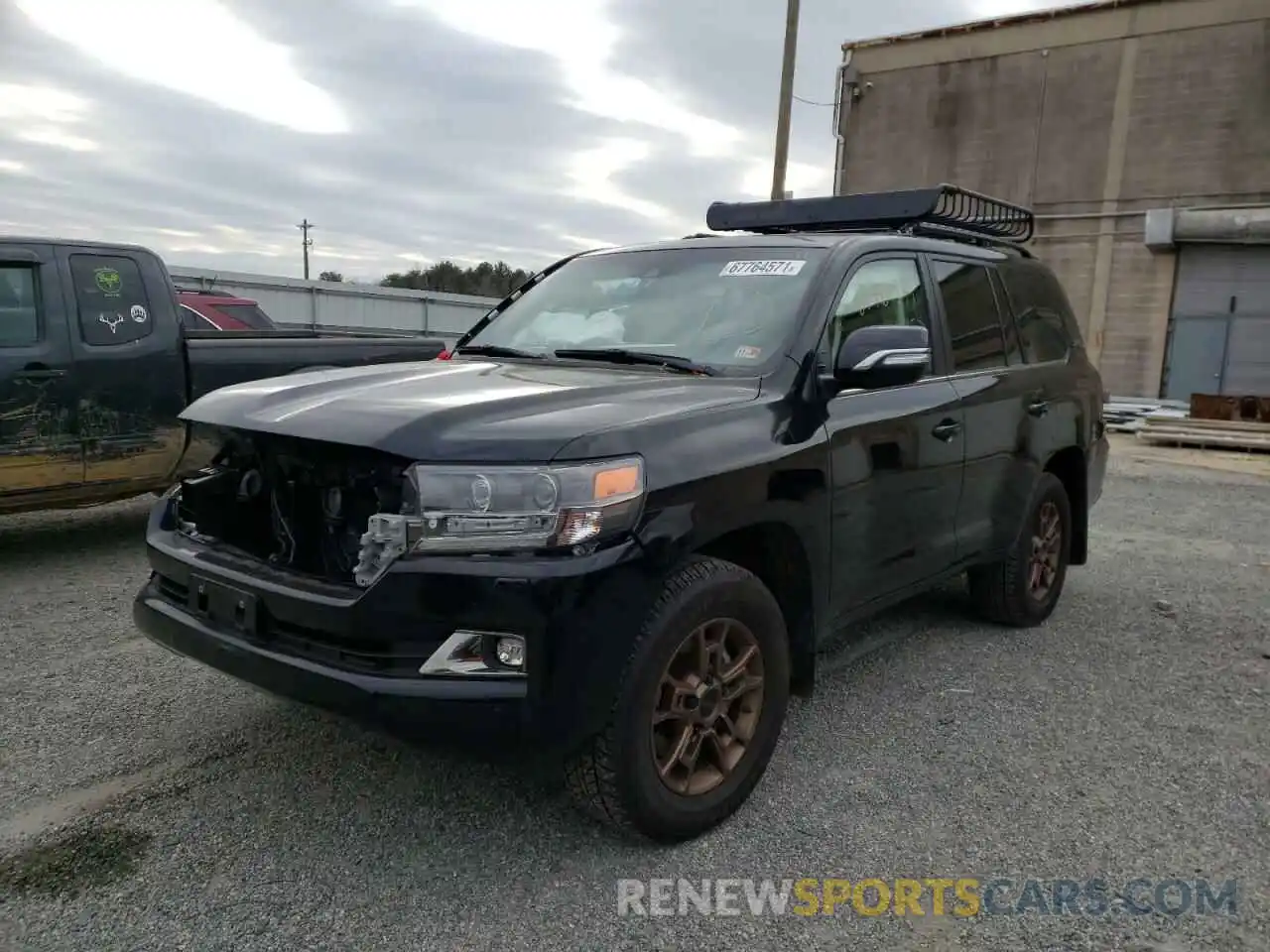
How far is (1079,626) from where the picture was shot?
5074mm

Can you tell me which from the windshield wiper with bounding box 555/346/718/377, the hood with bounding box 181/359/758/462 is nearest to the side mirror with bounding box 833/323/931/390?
the hood with bounding box 181/359/758/462

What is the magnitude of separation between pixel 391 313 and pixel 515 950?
789 inches

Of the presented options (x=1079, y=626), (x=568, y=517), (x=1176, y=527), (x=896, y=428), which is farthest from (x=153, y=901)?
(x=1176, y=527)

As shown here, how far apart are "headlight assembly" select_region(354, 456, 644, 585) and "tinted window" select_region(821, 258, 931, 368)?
1244 millimetres

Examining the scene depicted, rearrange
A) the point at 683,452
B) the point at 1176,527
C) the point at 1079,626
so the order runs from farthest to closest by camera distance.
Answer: the point at 1176,527, the point at 1079,626, the point at 683,452

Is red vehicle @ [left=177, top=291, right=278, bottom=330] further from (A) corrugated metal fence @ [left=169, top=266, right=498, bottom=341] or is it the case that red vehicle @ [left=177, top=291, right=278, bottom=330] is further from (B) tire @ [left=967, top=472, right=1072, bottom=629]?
(B) tire @ [left=967, top=472, right=1072, bottom=629]

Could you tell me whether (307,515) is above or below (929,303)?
below

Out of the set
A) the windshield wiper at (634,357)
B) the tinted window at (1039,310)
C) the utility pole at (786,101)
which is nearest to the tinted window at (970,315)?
the tinted window at (1039,310)

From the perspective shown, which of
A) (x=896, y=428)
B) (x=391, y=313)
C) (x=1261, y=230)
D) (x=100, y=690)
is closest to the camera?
(x=896, y=428)

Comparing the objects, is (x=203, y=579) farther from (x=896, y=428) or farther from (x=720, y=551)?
(x=896, y=428)

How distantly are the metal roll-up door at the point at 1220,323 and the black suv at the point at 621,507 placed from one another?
58.3ft

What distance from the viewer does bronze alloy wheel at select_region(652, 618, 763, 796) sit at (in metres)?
2.73

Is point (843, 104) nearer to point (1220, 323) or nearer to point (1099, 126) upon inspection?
point (1099, 126)

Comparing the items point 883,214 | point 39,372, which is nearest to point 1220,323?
point 883,214
